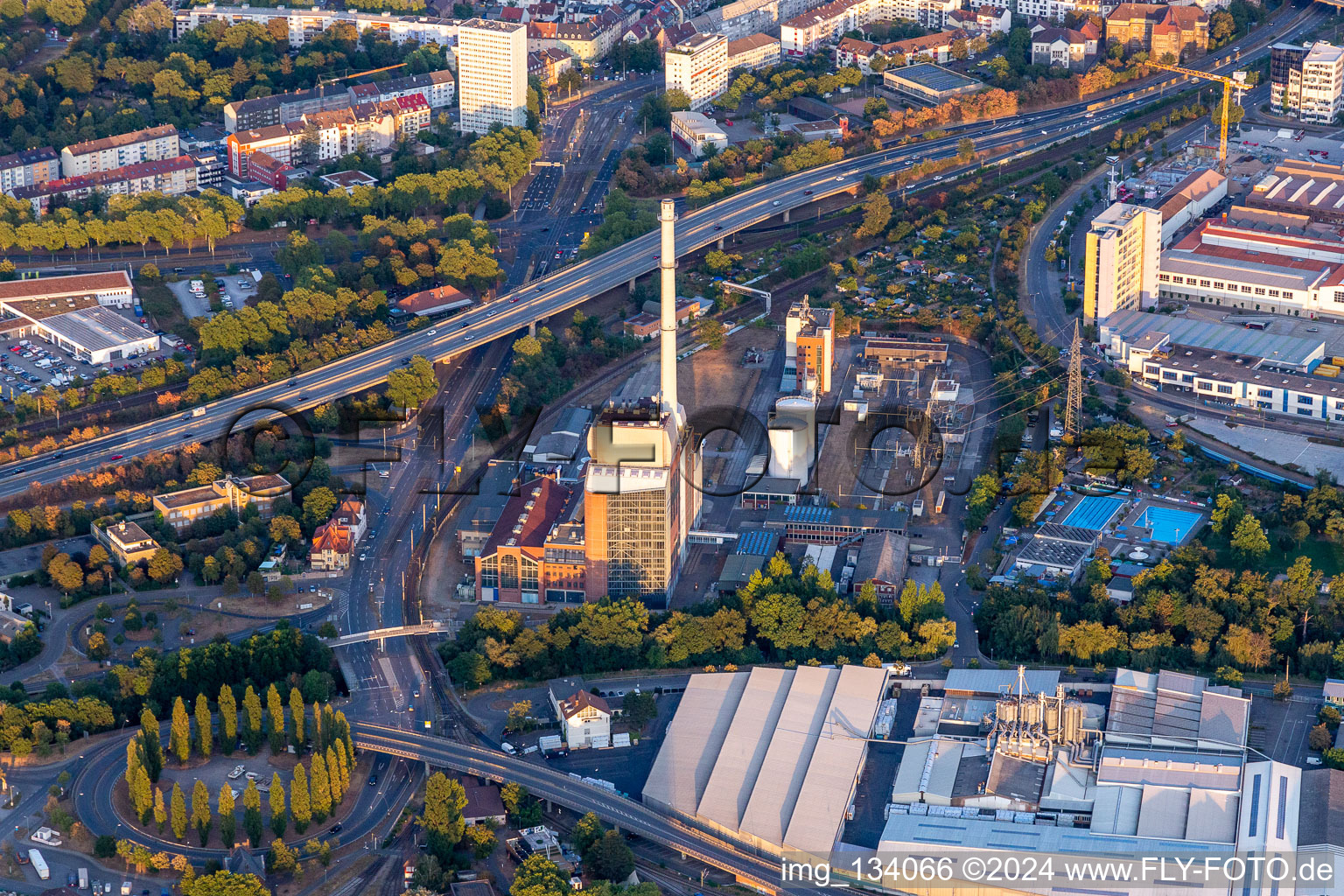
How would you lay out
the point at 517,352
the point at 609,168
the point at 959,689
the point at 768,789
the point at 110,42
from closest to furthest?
the point at 768,789 → the point at 959,689 → the point at 517,352 → the point at 609,168 → the point at 110,42

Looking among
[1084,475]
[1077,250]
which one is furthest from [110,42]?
[1084,475]

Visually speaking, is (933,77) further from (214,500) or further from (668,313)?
(214,500)

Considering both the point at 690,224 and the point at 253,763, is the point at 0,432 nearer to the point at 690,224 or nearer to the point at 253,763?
the point at 253,763

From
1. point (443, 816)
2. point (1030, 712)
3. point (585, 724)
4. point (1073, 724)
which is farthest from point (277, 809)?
point (1073, 724)

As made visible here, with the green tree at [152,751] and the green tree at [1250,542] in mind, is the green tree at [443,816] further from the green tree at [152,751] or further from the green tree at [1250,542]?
the green tree at [1250,542]

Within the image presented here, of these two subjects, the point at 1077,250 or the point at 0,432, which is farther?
the point at 1077,250

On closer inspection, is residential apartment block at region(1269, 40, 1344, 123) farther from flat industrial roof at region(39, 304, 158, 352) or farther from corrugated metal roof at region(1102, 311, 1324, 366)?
flat industrial roof at region(39, 304, 158, 352)

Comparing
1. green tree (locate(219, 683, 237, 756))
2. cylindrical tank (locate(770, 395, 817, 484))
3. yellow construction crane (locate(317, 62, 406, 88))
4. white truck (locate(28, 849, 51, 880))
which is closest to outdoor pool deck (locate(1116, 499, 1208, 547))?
cylindrical tank (locate(770, 395, 817, 484))
